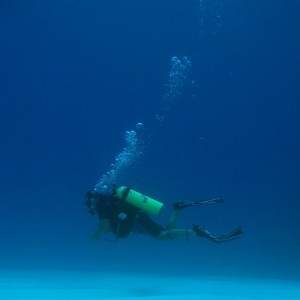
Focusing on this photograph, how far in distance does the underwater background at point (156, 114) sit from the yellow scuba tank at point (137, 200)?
659 inches

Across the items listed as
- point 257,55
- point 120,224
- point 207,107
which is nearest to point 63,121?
point 207,107

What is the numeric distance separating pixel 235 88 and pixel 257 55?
353 centimetres

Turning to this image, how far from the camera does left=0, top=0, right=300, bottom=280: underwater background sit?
29266 mm

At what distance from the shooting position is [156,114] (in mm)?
39094

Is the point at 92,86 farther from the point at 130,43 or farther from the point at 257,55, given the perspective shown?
the point at 257,55

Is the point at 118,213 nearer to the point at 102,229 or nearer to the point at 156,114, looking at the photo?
the point at 102,229

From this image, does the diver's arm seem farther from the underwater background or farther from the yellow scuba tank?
the underwater background

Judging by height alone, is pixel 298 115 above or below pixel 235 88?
below

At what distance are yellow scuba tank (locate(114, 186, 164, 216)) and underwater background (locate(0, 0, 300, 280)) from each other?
54.9ft

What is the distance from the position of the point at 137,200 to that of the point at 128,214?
1.06ft

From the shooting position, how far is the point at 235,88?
121 ft

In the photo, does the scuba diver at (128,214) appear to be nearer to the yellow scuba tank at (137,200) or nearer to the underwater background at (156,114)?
the yellow scuba tank at (137,200)

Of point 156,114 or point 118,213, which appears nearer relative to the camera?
point 118,213


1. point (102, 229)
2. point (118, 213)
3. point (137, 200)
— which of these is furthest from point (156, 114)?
point (102, 229)
